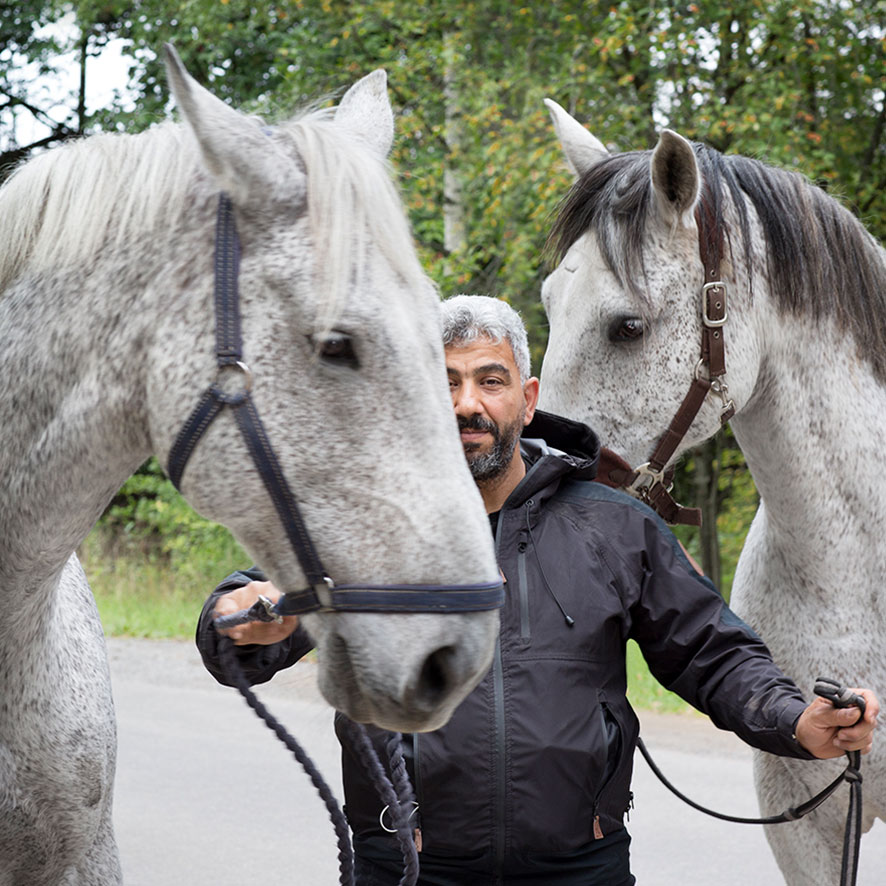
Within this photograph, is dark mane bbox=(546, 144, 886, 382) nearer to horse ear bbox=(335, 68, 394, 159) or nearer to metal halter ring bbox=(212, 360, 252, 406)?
horse ear bbox=(335, 68, 394, 159)

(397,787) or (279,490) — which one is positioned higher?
(279,490)

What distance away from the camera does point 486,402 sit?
247 cm

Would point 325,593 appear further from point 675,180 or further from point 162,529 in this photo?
point 162,529

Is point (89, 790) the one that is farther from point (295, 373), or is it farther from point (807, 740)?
point (807, 740)

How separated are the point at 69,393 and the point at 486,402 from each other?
92cm

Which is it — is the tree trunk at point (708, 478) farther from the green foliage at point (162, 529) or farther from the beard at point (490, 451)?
the beard at point (490, 451)

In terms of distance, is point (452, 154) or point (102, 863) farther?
point (452, 154)

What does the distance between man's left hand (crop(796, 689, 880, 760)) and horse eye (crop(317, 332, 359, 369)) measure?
3.43 feet

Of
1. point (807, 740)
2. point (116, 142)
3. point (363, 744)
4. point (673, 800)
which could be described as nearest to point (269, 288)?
point (116, 142)

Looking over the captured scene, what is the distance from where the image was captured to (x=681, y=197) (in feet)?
9.80

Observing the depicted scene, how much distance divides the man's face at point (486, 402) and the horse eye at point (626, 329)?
54 centimetres

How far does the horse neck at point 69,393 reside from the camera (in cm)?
177

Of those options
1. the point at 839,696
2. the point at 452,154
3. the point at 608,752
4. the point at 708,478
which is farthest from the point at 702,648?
the point at 708,478

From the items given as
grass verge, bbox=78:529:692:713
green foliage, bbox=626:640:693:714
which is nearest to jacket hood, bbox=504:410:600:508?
green foliage, bbox=626:640:693:714
